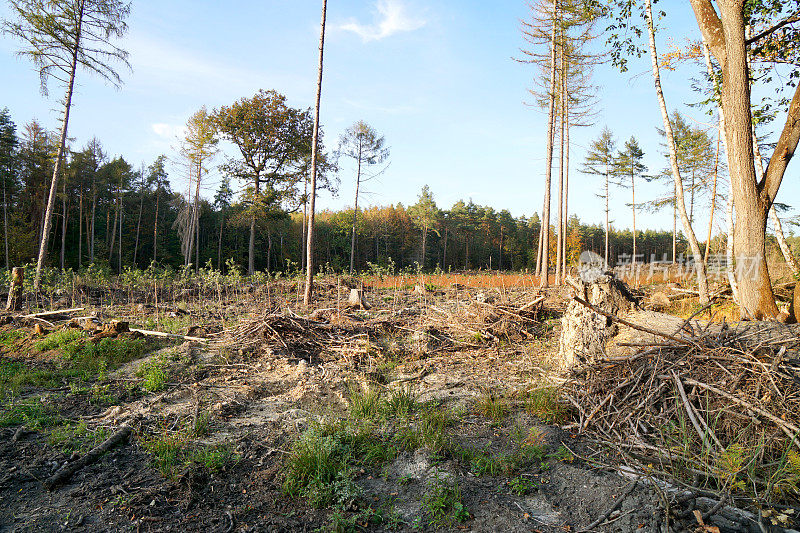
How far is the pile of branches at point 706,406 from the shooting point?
2967 millimetres

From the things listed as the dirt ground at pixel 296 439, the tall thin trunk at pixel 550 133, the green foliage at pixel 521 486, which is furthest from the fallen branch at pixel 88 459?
the tall thin trunk at pixel 550 133

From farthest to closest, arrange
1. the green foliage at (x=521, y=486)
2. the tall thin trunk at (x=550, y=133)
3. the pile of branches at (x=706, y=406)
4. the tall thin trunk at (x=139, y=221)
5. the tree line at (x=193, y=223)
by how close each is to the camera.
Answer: the tall thin trunk at (x=139, y=221)
the tree line at (x=193, y=223)
the tall thin trunk at (x=550, y=133)
the green foliage at (x=521, y=486)
the pile of branches at (x=706, y=406)

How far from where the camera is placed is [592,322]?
207 inches

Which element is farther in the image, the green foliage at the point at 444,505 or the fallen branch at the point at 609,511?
the green foliage at the point at 444,505

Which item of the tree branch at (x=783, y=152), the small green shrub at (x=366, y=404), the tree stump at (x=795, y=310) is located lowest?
the small green shrub at (x=366, y=404)

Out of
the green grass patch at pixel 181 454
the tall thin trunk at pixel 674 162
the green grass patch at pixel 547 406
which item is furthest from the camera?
the tall thin trunk at pixel 674 162

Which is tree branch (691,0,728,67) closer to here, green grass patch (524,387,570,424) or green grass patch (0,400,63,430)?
green grass patch (524,387,570,424)

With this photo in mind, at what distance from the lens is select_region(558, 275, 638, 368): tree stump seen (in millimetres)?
5145

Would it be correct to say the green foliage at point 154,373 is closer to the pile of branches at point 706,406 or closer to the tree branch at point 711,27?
the pile of branches at point 706,406

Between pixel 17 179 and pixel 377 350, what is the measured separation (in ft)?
102

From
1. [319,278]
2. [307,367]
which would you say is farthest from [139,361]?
[319,278]

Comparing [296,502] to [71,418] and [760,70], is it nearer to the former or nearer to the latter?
[71,418]

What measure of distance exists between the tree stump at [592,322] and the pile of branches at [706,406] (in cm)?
86

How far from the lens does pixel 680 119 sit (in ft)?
87.5
